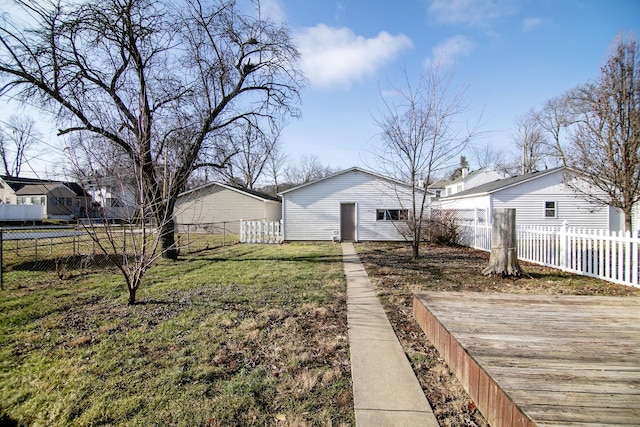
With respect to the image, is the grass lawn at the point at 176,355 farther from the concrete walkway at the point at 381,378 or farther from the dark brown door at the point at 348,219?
the dark brown door at the point at 348,219

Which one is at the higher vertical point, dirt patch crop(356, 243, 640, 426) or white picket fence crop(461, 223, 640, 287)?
white picket fence crop(461, 223, 640, 287)

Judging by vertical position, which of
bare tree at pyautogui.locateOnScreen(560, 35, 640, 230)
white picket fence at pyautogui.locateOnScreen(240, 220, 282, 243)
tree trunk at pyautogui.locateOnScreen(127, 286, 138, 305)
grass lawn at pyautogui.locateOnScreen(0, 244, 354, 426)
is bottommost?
grass lawn at pyautogui.locateOnScreen(0, 244, 354, 426)

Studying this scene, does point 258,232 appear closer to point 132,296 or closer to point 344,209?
point 344,209

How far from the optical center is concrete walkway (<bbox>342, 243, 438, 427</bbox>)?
2338 mm

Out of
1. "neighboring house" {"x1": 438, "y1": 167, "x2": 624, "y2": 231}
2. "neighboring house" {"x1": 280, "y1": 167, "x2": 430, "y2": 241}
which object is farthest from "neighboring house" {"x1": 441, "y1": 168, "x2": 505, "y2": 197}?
"neighboring house" {"x1": 280, "y1": 167, "x2": 430, "y2": 241}

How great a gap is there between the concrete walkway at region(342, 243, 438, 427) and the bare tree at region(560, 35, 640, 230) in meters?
11.4

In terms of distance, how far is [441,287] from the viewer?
6.41 metres

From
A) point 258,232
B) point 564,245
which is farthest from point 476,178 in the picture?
point 564,245

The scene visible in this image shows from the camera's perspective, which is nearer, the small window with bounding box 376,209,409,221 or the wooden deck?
the wooden deck

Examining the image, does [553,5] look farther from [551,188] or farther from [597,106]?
[551,188]

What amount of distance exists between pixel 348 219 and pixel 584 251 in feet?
34.0

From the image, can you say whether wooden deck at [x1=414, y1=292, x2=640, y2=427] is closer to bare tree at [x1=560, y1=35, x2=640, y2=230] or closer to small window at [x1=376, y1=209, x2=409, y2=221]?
bare tree at [x1=560, y1=35, x2=640, y2=230]

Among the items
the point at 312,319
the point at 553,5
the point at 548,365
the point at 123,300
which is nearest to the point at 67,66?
the point at 123,300

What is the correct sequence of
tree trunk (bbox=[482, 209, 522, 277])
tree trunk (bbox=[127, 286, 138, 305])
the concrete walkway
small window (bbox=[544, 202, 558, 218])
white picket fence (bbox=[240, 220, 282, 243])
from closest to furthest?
the concrete walkway < tree trunk (bbox=[127, 286, 138, 305]) < tree trunk (bbox=[482, 209, 522, 277]) < white picket fence (bbox=[240, 220, 282, 243]) < small window (bbox=[544, 202, 558, 218])
